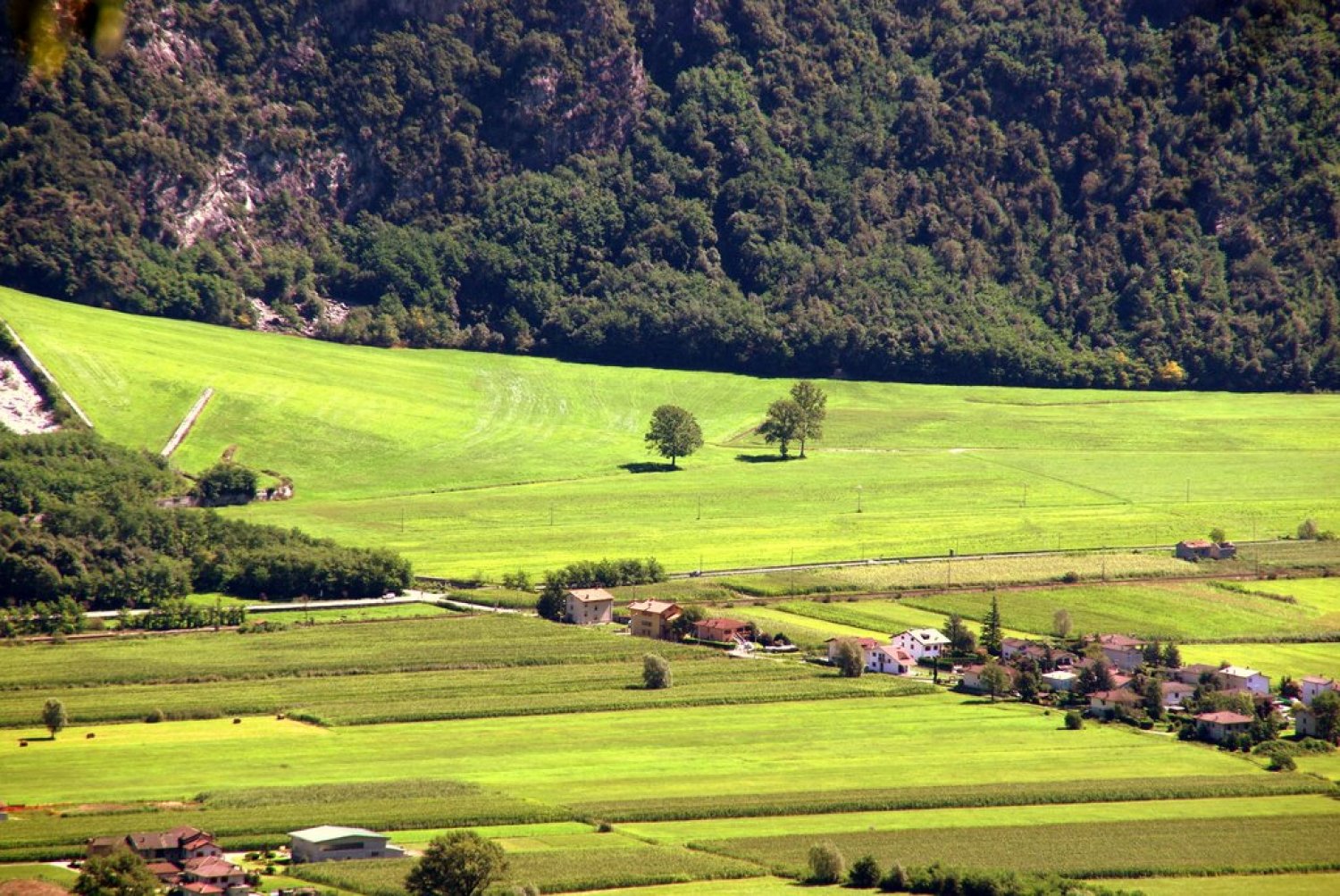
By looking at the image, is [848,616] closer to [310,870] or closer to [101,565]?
[101,565]

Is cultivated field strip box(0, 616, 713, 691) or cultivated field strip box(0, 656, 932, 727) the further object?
cultivated field strip box(0, 616, 713, 691)

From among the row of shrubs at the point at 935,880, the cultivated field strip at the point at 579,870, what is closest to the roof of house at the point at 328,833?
the cultivated field strip at the point at 579,870

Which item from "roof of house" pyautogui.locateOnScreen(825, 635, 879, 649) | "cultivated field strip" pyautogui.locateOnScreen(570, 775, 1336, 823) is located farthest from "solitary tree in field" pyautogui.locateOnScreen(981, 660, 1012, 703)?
"cultivated field strip" pyautogui.locateOnScreen(570, 775, 1336, 823)

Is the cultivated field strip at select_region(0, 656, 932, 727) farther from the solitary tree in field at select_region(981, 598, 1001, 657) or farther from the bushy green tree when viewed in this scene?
the bushy green tree

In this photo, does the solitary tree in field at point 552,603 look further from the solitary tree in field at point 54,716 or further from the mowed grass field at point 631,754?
the solitary tree in field at point 54,716

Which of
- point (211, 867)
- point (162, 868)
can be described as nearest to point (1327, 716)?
point (211, 867)

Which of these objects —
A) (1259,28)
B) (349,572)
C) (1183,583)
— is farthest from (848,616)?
(1259,28)
